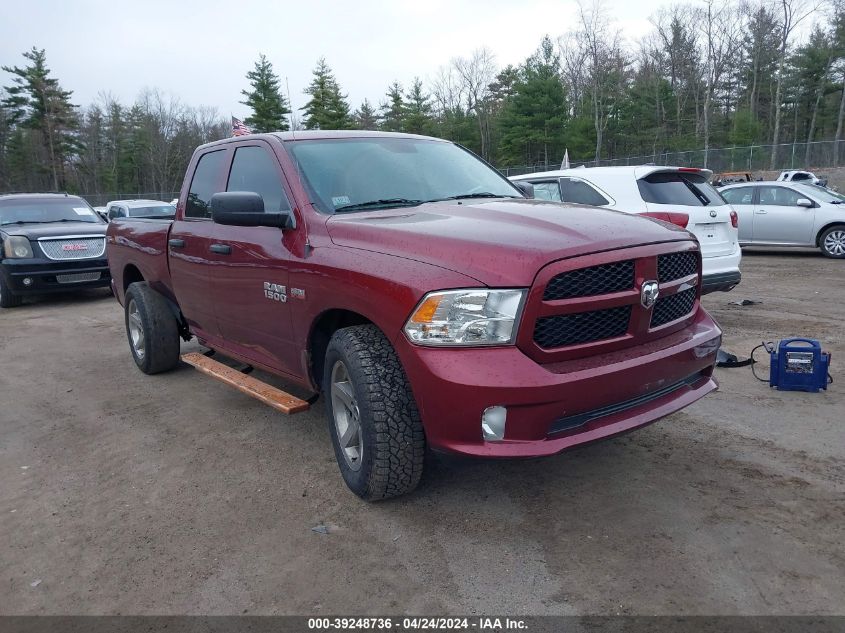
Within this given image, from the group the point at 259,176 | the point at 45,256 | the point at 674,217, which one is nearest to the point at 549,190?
the point at 674,217

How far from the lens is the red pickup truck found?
2.76 metres

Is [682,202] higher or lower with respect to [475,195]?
lower

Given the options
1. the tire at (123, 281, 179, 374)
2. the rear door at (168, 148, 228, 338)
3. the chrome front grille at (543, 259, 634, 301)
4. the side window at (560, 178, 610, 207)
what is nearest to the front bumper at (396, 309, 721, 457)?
the chrome front grille at (543, 259, 634, 301)

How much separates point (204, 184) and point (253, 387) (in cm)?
177

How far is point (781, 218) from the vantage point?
526 inches

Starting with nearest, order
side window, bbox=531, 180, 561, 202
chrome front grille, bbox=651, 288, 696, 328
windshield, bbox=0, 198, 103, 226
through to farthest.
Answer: chrome front grille, bbox=651, 288, 696, 328, side window, bbox=531, 180, 561, 202, windshield, bbox=0, 198, 103, 226

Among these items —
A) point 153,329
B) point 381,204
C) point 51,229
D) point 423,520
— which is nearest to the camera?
point 423,520

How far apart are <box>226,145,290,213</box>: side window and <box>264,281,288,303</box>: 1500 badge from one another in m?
0.46

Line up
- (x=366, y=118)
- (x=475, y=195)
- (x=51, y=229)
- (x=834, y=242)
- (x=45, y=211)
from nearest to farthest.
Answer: (x=475, y=195)
(x=51, y=229)
(x=45, y=211)
(x=834, y=242)
(x=366, y=118)

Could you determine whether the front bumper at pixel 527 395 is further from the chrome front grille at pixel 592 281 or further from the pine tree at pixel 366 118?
the pine tree at pixel 366 118

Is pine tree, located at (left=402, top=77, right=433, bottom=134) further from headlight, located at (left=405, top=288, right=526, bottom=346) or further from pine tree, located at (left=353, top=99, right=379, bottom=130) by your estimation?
headlight, located at (left=405, top=288, right=526, bottom=346)

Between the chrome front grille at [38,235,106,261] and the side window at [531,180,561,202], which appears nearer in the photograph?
the side window at [531,180,561,202]

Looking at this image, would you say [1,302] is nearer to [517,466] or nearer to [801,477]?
[517,466]

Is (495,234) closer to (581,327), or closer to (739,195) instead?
(581,327)
